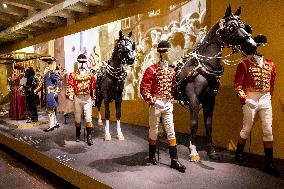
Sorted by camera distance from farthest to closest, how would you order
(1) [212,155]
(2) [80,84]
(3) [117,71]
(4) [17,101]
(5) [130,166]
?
(4) [17,101]
(3) [117,71]
(2) [80,84]
(1) [212,155]
(5) [130,166]

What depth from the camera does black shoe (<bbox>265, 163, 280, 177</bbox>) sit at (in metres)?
3.98

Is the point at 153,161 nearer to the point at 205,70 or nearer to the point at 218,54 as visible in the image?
the point at 205,70

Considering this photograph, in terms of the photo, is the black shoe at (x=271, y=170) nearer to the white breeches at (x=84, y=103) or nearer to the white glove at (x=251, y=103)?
the white glove at (x=251, y=103)

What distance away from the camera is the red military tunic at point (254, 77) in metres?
4.09

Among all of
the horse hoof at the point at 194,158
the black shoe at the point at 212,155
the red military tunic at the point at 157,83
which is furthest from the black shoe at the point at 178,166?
the red military tunic at the point at 157,83

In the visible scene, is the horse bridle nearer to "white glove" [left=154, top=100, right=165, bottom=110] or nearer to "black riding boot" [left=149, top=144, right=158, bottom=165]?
"white glove" [left=154, top=100, right=165, bottom=110]

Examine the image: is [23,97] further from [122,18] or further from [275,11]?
[275,11]

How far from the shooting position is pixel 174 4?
7.36 metres

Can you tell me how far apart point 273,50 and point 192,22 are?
99.6 inches

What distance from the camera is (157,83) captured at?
4.18 m

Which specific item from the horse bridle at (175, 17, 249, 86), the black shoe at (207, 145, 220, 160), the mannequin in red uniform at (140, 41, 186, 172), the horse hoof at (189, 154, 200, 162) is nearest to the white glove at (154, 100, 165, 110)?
the mannequin in red uniform at (140, 41, 186, 172)

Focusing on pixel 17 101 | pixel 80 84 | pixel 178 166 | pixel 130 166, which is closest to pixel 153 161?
pixel 130 166

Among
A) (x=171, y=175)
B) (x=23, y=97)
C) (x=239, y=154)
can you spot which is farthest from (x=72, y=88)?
(x=23, y=97)

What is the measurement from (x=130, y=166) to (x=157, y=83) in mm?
1293
